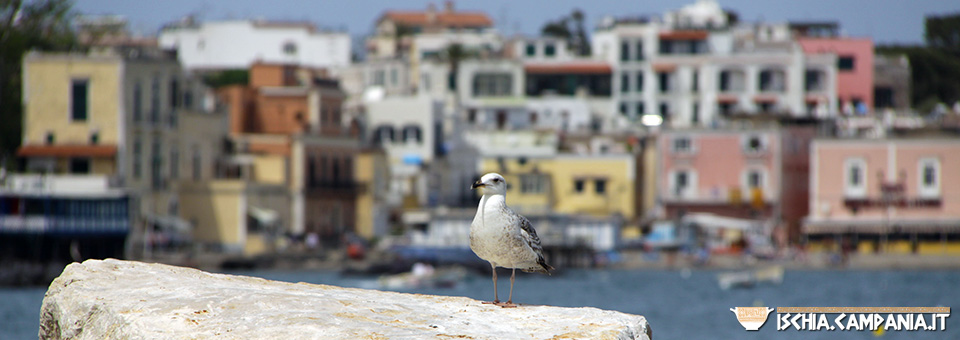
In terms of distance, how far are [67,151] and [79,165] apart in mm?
761

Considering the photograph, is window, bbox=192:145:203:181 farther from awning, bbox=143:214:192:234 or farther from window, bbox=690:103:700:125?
window, bbox=690:103:700:125

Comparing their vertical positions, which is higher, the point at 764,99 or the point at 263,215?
the point at 764,99

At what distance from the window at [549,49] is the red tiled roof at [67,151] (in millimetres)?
46974

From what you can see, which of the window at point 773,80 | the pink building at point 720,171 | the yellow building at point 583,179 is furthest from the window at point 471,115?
the window at point 773,80

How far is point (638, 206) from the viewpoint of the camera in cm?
9125

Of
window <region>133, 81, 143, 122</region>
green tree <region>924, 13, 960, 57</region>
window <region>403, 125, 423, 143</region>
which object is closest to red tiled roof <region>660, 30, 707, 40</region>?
window <region>403, 125, 423, 143</region>

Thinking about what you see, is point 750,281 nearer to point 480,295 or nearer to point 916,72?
point 480,295

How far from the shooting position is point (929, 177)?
83562 millimetres

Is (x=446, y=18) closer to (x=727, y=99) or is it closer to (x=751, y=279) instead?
(x=727, y=99)

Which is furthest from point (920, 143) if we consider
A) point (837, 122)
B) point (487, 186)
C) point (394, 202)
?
point (487, 186)

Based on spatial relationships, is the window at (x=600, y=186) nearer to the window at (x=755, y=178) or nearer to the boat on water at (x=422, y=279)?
the window at (x=755, y=178)

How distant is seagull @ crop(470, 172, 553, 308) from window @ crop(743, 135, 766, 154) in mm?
76311

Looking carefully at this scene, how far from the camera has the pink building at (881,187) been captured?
82.6 metres

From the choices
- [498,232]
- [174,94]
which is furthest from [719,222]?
[498,232]
